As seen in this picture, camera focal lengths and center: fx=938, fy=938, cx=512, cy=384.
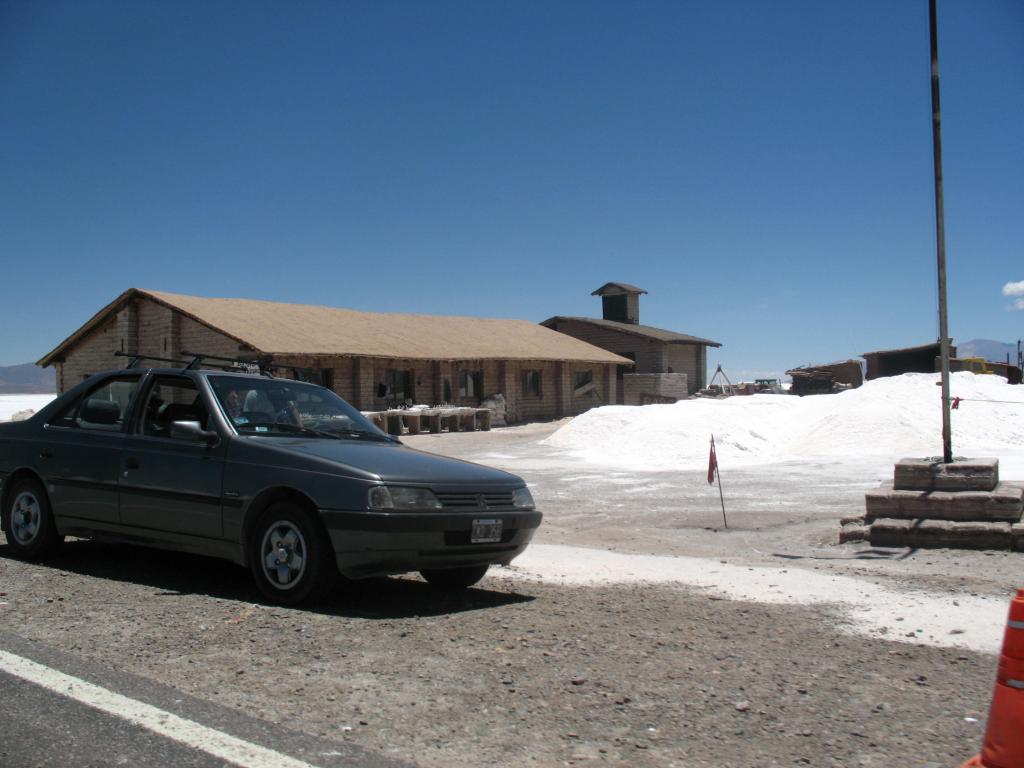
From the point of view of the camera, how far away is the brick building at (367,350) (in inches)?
1224

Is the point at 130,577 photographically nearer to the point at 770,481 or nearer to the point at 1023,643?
the point at 1023,643

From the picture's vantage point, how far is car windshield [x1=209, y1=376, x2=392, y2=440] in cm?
676

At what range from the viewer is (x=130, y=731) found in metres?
3.81

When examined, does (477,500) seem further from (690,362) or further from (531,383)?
(690,362)

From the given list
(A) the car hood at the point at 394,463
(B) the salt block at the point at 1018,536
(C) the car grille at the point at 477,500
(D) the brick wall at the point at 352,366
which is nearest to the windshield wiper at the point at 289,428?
(A) the car hood at the point at 394,463

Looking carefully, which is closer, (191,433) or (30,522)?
(191,433)

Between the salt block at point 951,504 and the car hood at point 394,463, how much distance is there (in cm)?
508

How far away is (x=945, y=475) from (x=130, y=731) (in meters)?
8.63

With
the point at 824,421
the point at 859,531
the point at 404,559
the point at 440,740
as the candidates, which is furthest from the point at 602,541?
the point at 824,421

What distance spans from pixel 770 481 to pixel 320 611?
11395 millimetres

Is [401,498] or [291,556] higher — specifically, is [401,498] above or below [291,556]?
above

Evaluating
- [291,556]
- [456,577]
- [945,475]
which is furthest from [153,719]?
[945,475]

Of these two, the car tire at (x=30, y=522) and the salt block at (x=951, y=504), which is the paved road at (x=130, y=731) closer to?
the car tire at (x=30, y=522)

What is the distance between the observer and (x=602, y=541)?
33.7 feet
